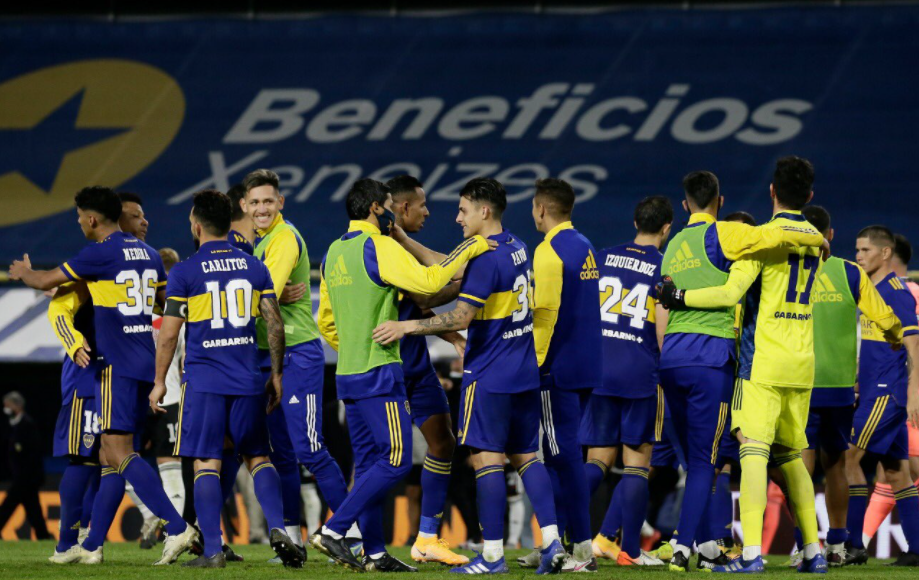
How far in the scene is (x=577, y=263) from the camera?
745 cm

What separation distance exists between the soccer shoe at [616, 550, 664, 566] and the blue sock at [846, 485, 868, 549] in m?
1.41

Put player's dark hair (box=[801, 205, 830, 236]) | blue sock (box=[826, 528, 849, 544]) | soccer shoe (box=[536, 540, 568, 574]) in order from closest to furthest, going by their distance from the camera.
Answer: soccer shoe (box=[536, 540, 568, 574]) < player's dark hair (box=[801, 205, 830, 236]) < blue sock (box=[826, 528, 849, 544])

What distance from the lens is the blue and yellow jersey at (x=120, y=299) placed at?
799 centimetres

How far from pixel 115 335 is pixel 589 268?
297cm

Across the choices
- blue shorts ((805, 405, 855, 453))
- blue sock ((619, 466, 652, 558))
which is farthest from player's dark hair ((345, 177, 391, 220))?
blue shorts ((805, 405, 855, 453))

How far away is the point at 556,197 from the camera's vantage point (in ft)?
24.9

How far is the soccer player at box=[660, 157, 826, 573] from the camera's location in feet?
22.9

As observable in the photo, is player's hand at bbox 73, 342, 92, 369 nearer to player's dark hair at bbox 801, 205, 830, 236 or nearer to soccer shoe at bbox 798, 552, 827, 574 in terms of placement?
soccer shoe at bbox 798, 552, 827, 574

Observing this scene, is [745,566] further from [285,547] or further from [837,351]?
[285,547]

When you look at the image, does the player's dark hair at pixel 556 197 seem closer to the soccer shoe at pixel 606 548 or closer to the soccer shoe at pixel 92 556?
the soccer shoe at pixel 606 548

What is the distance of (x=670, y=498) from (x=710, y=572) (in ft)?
12.3

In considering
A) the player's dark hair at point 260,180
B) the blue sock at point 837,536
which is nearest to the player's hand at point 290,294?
the player's dark hair at point 260,180

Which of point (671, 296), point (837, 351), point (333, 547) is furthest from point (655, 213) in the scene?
point (333, 547)

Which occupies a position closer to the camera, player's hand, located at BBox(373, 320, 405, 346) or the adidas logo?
player's hand, located at BBox(373, 320, 405, 346)
